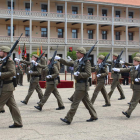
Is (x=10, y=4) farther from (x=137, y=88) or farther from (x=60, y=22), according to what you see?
(x=137, y=88)

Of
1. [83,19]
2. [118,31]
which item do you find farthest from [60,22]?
[118,31]

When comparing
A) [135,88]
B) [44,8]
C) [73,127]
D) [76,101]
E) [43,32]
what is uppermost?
[44,8]

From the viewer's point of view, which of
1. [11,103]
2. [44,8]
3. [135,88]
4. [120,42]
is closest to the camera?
[11,103]

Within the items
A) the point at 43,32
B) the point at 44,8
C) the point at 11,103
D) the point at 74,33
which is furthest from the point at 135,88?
the point at 74,33

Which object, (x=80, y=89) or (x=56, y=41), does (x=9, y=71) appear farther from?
(x=56, y=41)

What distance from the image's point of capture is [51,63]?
876cm

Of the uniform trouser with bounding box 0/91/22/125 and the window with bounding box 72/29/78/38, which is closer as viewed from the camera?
the uniform trouser with bounding box 0/91/22/125

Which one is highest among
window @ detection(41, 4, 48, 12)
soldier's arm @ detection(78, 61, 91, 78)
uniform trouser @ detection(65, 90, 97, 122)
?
window @ detection(41, 4, 48, 12)

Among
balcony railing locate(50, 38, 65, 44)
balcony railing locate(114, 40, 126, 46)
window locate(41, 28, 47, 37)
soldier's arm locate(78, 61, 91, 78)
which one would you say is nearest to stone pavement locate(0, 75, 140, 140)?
soldier's arm locate(78, 61, 91, 78)

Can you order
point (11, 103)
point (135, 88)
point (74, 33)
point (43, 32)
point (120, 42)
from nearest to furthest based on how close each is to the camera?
point (11, 103), point (135, 88), point (43, 32), point (120, 42), point (74, 33)

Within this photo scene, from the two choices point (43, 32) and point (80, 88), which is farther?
point (43, 32)

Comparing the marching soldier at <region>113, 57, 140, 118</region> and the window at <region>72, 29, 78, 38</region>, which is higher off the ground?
the window at <region>72, 29, 78, 38</region>

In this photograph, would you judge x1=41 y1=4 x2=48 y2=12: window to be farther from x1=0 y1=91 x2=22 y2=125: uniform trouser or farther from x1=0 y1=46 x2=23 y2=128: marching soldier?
x1=0 y1=91 x2=22 y2=125: uniform trouser

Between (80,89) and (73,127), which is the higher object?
(80,89)
